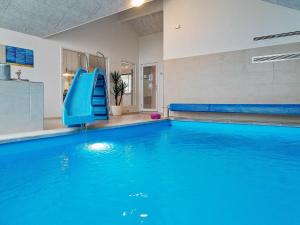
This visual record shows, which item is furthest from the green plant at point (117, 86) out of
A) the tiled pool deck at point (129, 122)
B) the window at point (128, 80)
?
the tiled pool deck at point (129, 122)

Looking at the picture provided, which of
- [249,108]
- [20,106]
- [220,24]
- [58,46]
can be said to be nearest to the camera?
[20,106]

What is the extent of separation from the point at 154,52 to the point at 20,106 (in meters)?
6.97

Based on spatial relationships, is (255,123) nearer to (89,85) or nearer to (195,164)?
(195,164)

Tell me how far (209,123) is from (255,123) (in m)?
Result: 1.12

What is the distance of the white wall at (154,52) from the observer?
29.8ft

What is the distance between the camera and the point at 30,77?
5.61 meters

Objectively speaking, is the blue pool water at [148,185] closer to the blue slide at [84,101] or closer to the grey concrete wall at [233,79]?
the blue slide at [84,101]

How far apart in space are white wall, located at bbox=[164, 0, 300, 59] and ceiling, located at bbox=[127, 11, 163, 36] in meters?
1.23

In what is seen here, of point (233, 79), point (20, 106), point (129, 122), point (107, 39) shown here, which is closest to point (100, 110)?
point (129, 122)

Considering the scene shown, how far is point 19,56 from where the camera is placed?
17.5ft

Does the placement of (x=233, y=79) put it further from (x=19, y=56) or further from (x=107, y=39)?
(x=19, y=56)

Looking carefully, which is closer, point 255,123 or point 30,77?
point 255,123

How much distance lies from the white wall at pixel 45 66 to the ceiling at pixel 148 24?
3.93 meters

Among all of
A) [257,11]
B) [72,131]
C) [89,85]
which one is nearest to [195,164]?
[72,131]
